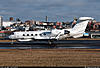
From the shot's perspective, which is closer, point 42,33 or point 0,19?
point 42,33

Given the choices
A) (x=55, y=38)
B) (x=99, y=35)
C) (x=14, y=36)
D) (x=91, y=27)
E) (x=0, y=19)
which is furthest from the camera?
(x=0, y=19)

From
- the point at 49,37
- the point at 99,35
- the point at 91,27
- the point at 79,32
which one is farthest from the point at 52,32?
the point at 91,27

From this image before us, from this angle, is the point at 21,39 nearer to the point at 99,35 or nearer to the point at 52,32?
the point at 52,32

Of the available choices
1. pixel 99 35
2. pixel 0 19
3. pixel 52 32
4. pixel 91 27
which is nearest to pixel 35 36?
pixel 52 32

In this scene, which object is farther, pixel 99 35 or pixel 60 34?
pixel 99 35

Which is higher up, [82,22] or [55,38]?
[82,22]

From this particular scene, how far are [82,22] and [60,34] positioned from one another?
254 inches

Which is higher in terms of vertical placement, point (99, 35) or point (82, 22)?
point (82, 22)

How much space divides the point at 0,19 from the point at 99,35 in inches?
4857

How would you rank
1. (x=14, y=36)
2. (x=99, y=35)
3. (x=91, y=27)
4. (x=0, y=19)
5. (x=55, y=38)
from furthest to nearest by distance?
(x=0, y=19), (x=91, y=27), (x=99, y=35), (x=14, y=36), (x=55, y=38)

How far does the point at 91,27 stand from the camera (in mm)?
144000

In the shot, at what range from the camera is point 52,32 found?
137 feet

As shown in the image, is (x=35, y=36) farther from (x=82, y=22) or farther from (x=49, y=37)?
(x=82, y=22)

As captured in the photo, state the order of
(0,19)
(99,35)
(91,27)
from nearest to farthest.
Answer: (99,35) → (91,27) → (0,19)
